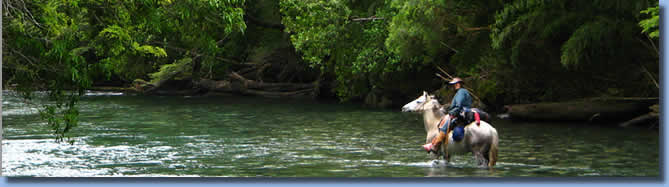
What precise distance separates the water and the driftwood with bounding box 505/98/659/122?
534 mm

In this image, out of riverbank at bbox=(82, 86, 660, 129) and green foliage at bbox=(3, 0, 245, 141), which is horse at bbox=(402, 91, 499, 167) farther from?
riverbank at bbox=(82, 86, 660, 129)

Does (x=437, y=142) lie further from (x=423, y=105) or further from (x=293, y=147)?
(x=293, y=147)

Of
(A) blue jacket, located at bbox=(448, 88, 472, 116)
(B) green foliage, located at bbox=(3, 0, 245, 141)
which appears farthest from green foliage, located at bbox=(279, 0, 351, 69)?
(A) blue jacket, located at bbox=(448, 88, 472, 116)

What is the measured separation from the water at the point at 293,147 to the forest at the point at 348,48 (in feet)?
3.21

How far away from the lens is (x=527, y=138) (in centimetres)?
1875

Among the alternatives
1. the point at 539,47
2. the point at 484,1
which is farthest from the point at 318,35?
the point at 539,47

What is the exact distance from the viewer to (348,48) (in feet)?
98.4

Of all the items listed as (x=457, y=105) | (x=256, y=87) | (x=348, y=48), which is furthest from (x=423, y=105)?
(x=256, y=87)

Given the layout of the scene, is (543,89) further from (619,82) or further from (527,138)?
(527,138)

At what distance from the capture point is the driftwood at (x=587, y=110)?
68.3ft

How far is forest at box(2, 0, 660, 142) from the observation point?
11898 mm

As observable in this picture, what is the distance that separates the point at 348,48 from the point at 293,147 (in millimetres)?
12654

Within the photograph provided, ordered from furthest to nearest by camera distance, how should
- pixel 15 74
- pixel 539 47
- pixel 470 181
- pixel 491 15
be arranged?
1. pixel 491 15
2. pixel 539 47
3. pixel 15 74
4. pixel 470 181

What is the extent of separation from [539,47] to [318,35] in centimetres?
1000
